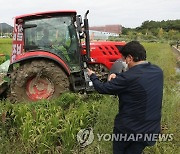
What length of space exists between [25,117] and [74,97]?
3.45ft

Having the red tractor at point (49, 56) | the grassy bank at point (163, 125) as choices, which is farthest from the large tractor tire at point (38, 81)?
the grassy bank at point (163, 125)

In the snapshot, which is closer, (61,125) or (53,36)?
(61,125)

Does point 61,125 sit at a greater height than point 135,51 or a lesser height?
lesser

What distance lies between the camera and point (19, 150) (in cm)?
373

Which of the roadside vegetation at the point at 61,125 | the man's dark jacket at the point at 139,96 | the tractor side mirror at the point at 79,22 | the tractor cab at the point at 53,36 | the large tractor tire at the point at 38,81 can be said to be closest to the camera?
the man's dark jacket at the point at 139,96

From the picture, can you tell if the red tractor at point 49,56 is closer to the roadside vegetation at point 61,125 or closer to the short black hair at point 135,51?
the roadside vegetation at point 61,125

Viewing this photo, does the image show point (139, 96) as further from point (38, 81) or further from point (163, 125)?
point (38, 81)

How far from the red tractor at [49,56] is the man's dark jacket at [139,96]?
8.84 feet

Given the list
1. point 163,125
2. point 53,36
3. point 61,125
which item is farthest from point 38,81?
point 163,125

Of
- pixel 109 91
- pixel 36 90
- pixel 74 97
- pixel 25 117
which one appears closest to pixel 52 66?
pixel 36 90

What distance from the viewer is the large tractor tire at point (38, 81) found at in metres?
5.47

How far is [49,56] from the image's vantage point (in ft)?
18.0

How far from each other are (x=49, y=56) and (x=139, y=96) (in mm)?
3116

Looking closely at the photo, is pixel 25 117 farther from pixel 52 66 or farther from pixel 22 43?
pixel 22 43
